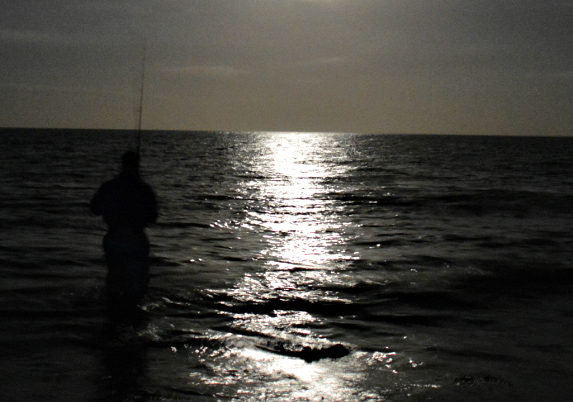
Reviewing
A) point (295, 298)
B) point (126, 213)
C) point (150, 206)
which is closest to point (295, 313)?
point (295, 298)

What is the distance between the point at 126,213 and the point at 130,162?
1.94 ft

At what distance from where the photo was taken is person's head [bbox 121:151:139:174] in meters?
6.40

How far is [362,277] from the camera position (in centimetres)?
889

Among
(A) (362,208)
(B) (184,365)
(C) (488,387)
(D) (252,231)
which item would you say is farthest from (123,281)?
(A) (362,208)

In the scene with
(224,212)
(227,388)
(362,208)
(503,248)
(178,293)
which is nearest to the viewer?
(227,388)

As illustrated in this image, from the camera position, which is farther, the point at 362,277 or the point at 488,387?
the point at 362,277

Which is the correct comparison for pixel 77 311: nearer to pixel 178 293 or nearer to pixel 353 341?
pixel 178 293

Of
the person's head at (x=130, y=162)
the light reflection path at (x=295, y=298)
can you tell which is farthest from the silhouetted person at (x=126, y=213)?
the light reflection path at (x=295, y=298)

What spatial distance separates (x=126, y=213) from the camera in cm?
649

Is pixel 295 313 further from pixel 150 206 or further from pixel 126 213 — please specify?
pixel 126 213

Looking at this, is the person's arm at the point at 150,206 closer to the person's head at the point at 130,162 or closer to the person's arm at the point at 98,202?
the person's head at the point at 130,162

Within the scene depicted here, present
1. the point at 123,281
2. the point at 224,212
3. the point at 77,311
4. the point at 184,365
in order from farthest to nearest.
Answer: the point at 224,212
the point at 123,281
the point at 77,311
the point at 184,365

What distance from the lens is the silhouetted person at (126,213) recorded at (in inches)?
255

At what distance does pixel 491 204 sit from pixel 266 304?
15.2m
